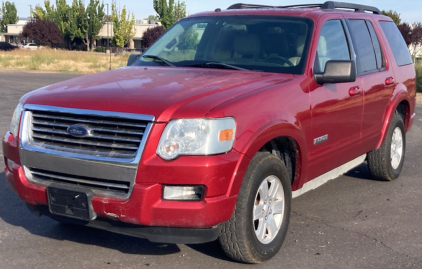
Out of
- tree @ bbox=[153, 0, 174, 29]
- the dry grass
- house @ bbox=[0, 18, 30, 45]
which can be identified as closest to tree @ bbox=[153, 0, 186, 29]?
tree @ bbox=[153, 0, 174, 29]

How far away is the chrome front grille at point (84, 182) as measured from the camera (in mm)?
3705

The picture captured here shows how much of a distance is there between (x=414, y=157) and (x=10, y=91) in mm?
12227

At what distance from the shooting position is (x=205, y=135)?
11.9ft

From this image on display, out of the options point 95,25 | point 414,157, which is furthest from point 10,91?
point 95,25

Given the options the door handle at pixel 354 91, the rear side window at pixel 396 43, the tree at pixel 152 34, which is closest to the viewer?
the door handle at pixel 354 91

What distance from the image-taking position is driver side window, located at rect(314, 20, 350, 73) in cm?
513

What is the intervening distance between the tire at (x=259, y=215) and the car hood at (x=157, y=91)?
56cm

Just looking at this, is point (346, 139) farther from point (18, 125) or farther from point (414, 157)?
point (414, 157)

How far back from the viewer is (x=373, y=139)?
6.02 meters

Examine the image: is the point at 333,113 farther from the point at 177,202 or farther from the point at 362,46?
the point at 177,202

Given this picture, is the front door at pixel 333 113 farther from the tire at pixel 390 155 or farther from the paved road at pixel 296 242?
the tire at pixel 390 155

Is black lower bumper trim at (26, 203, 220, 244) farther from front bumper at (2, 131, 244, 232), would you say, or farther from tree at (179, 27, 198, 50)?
tree at (179, 27, 198, 50)

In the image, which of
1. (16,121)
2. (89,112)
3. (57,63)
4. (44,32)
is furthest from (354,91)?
(44,32)

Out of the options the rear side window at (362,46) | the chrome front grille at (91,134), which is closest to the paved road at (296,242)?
the chrome front grille at (91,134)
